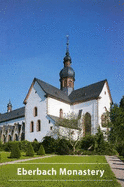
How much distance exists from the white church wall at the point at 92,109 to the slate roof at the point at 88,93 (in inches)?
39.3

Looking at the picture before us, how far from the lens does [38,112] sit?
40062mm

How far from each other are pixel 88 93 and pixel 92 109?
420cm

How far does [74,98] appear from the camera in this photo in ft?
148

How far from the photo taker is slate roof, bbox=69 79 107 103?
41.2 m

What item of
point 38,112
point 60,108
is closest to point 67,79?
point 60,108

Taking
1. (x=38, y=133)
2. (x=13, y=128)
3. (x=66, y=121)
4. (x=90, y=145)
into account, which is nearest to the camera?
(x=90, y=145)

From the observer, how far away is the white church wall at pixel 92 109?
3881 cm

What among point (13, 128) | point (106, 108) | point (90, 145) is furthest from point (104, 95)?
point (13, 128)

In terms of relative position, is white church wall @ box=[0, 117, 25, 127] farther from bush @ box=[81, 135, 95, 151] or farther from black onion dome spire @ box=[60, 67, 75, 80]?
bush @ box=[81, 135, 95, 151]

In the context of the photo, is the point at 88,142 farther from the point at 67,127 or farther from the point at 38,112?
the point at 38,112

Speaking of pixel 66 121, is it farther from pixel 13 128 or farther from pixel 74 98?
pixel 13 128

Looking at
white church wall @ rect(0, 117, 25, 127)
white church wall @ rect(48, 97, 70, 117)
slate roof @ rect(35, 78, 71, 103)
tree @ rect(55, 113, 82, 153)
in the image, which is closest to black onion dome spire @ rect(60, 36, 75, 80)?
slate roof @ rect(35, 78, 71, 103)

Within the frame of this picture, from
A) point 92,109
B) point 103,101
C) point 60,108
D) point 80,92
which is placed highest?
point 80,92

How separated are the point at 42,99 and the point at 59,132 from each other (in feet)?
29.1
